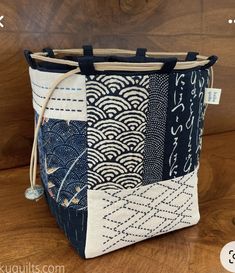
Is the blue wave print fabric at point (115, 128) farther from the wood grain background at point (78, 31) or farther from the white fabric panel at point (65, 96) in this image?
the wood grain background at point (78, 31)

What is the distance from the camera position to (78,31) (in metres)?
0.75

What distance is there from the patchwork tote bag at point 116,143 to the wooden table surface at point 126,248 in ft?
0.06

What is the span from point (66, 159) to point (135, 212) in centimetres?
14

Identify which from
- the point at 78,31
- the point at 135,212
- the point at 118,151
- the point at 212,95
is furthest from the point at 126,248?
the point at 78,31

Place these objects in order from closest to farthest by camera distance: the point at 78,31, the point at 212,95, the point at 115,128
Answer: the point at 115,128, the point at 212,95, the point at 78,31

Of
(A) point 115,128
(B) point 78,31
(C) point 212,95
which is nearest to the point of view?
(A) point 115,128

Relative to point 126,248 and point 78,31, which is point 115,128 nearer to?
point 126,248

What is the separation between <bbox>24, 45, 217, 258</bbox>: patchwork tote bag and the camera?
436 millimetres

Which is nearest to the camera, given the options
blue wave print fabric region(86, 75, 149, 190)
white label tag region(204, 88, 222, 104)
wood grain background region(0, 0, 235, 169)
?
blue wave print fabric region(86, 75, 149, 190)

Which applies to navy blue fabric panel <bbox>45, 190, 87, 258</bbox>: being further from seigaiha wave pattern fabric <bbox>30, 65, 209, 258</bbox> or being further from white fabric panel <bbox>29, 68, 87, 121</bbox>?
white fabric panel <bbox>29, 68, 87, 121</bbox>

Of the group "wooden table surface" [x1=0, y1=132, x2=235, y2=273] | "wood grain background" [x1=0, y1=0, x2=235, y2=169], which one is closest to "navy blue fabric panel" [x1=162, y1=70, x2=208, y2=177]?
"wooden table surface" [x1=0, y1=132, x2=235, y2=273]

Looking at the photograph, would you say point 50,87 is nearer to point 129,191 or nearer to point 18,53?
point 129,191

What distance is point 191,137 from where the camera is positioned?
519mm

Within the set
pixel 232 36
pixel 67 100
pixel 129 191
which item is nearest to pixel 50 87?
pixel 67 100
